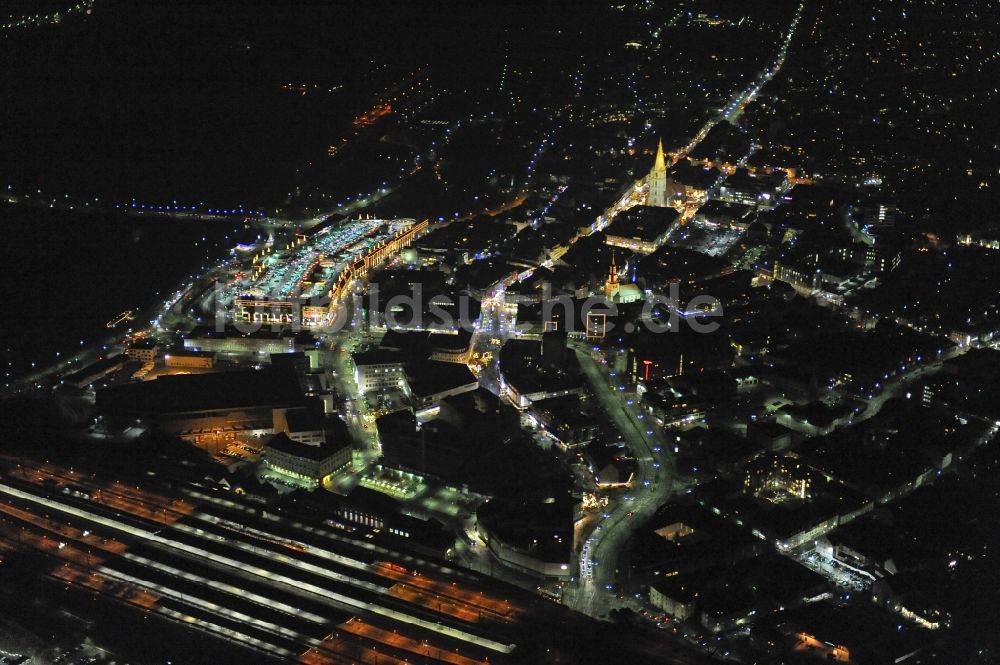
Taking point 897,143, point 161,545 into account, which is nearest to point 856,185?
point 897,143

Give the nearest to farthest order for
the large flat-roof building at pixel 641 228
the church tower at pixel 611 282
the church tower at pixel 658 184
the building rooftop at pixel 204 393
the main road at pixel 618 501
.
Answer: the main road at pixel 618 501
the building rooftop at pixel 204 393
the church tower at pixel 611 282
the large flat-roof building at pixel 641 228
the church tower at pixel 658 184

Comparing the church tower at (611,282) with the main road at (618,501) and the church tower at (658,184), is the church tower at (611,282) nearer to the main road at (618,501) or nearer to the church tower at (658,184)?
the main road at (618,501)

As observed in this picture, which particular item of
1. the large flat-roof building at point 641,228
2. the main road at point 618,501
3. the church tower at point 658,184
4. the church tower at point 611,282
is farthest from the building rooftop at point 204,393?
the church tower at point 658,184

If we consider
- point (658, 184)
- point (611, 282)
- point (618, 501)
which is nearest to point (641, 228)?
point (658, 184)

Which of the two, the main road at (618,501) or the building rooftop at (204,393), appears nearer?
the main road at (618,501)

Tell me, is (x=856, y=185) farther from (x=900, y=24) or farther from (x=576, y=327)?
(x=900, y=24)

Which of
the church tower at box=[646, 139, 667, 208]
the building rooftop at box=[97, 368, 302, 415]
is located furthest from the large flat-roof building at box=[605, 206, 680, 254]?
the building rooftop at box=[97, 368, 302, 415]

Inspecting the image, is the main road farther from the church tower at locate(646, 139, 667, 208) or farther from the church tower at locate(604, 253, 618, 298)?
the church tower at locate(646, 139, 667, 208)
